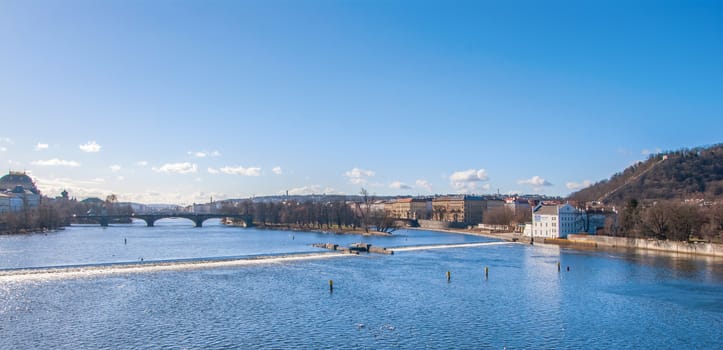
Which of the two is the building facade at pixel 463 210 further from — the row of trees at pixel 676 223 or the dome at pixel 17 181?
the dome at pixel 17 181

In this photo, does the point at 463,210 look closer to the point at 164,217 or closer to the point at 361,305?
the point at 164,217

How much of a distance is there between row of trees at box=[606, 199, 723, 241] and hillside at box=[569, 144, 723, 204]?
208 feet

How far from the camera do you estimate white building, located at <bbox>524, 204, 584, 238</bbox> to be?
77.4 m

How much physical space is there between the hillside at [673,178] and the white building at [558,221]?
5530 centimetres

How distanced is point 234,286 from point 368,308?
1000 cm

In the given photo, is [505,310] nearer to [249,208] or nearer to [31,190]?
[249,208]

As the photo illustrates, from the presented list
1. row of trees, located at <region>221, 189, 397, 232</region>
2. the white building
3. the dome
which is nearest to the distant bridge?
row of trees, located at <region>221, 189, 397, 232</region>

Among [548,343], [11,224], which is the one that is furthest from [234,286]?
[11,224]

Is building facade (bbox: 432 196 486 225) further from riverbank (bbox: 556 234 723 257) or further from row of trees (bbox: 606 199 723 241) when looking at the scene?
row of trees (bbox: 606 199 723 241)

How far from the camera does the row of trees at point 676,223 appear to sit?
199 ft

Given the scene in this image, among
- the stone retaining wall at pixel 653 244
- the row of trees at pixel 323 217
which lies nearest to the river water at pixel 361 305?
the stone retaining wall at pixel 653 244

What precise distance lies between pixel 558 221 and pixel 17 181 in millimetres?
151748

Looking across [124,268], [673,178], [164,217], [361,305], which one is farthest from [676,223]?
[164,217]

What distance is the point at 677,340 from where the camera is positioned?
22.8 meters
